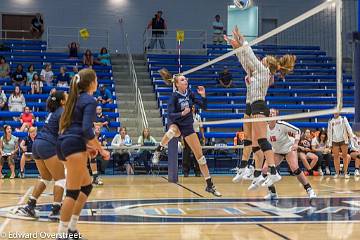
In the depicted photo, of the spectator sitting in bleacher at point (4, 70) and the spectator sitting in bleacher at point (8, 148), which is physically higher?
the spectator sitting in bleacher at point (4, 70)

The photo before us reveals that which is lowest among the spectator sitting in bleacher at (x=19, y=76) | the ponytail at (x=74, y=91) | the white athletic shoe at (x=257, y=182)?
the white athletic shoe at (x=257, y=182)

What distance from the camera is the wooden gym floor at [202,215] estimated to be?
5.45m

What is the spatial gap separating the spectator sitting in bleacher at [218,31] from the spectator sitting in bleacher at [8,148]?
1097 centimetres

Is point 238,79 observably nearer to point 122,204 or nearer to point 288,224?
point 122,204

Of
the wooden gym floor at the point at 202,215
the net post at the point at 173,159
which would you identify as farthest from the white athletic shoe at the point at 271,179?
the net post at the point at 173,159

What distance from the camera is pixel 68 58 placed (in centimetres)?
2059

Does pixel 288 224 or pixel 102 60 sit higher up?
A: pixel 102 60

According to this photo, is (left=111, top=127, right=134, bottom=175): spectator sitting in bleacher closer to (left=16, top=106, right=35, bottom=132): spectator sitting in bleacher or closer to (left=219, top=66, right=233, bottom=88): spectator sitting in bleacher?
(left=16, top=106, right=35, bottom=132): spectator sitting in bleacher

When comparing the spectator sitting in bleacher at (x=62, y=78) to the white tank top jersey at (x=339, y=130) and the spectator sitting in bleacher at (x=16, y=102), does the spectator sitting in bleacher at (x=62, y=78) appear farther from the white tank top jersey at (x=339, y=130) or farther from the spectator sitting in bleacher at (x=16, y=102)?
the white tank top jersey at (x=339, y=130)

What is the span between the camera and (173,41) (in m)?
23.8

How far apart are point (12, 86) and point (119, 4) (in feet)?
25.0

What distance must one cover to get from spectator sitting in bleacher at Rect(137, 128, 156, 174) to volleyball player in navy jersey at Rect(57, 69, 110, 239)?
30.9 ft

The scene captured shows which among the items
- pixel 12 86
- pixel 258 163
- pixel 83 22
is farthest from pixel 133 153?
pixel 83 22

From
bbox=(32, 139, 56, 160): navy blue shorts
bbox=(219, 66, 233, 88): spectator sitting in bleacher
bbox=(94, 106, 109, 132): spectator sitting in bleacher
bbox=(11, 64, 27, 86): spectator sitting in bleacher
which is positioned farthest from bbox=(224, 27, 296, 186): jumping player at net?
bbox=(11, 64, 27, 86): spectator sitting in bleacher
